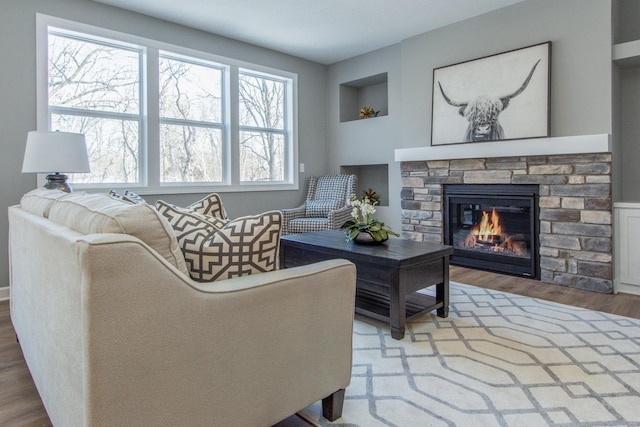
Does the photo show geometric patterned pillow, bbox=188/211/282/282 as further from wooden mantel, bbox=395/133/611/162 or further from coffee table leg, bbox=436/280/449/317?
wooden mantel, bbox=395/133/611/162

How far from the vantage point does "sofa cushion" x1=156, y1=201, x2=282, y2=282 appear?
128cm

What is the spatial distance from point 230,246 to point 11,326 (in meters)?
2.17

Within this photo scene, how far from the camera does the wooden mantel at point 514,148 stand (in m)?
3.15

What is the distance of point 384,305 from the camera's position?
100 inches

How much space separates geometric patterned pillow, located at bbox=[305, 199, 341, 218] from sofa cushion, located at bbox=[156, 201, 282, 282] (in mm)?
3561

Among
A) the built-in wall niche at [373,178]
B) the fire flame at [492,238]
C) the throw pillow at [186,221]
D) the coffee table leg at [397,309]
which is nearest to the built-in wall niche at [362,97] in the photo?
the built-in wall niche at [373,178]

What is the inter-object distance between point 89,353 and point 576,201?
360 cm

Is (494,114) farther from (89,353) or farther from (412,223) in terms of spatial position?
(89,353)

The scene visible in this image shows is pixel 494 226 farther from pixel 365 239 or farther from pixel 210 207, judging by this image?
pixel 210 207

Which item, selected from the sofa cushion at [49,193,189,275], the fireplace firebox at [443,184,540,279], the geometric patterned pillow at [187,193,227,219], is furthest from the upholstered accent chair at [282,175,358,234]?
the sofa cushion at [49,193,189,275]

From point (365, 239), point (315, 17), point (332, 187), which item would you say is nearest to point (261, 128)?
point (332, 187)

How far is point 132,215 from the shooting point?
109cm

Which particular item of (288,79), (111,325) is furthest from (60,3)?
(111,325)

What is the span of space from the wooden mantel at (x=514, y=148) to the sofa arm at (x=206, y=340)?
8.94 ft
